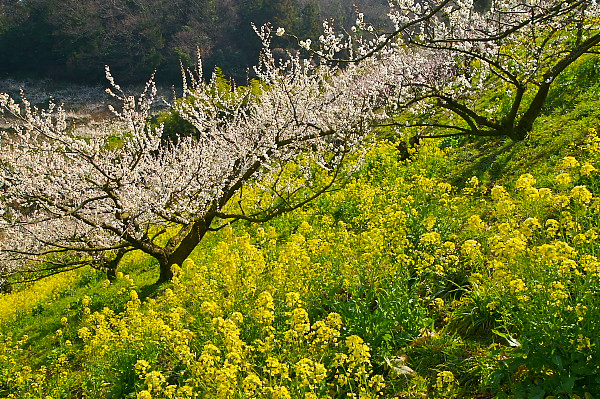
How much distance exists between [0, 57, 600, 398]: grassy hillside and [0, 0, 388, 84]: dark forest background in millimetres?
42520

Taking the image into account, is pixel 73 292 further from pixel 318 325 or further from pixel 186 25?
pixel 186 25

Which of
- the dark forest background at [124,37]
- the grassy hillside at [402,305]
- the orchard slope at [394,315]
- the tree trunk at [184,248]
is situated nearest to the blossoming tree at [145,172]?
the tree trunk at [184,248]

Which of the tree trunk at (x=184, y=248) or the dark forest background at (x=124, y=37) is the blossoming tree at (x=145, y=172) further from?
the dark forest background at (x=124, y=37)

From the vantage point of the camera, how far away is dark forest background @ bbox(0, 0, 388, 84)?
48.5 metres

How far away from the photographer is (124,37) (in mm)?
50125

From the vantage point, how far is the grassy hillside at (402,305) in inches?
126

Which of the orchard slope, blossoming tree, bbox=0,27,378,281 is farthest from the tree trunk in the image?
the orchard slope

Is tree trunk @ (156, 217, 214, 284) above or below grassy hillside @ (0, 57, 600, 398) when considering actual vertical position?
below

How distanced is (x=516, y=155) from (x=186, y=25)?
4895 cm

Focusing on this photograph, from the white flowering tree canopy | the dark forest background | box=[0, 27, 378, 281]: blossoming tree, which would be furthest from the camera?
the dark forest background

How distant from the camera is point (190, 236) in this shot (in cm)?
870

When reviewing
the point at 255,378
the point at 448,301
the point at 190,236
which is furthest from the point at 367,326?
the point at 190,236

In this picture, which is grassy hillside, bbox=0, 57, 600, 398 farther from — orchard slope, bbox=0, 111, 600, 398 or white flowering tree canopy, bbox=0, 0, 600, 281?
white flowering tree canopy, bbox=0, 0, 600, 281

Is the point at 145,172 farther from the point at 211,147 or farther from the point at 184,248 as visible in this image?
the point at 184,248
